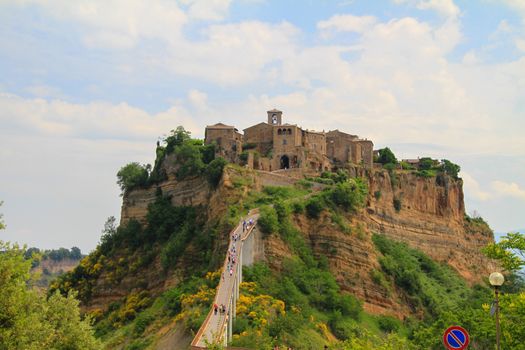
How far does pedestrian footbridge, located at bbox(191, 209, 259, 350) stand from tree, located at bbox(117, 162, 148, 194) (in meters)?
21.8

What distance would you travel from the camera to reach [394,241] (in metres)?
70.8

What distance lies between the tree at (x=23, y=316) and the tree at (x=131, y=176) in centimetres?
4697

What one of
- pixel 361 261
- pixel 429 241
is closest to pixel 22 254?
pixel 361 261

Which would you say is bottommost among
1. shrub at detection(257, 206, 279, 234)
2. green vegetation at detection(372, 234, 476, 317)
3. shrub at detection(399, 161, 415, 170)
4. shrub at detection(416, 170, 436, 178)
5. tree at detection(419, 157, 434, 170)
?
green vegetation at detection(372, 234, 476, 317)

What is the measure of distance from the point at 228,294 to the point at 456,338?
79.4 ft

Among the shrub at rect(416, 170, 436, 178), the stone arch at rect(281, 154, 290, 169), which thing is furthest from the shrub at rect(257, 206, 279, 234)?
the shrub at rect(416, 170, 436, 178)

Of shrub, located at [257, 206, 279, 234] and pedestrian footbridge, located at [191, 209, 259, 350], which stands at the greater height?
shrub, located at [257, 206, 279, 234]

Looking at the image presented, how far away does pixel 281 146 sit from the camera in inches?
2672

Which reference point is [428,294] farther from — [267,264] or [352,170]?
[267,264]

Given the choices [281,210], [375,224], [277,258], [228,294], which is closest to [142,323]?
[277,258]

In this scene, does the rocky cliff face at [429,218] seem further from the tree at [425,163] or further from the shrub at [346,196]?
the shrub at [346,196]

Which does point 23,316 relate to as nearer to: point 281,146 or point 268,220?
point 268,220

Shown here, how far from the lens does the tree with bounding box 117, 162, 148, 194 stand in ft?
235

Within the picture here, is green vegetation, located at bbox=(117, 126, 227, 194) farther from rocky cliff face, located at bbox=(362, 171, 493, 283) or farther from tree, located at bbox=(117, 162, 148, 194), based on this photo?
rocky cliff face, located at bbox=(362, 171, 493, 283)
